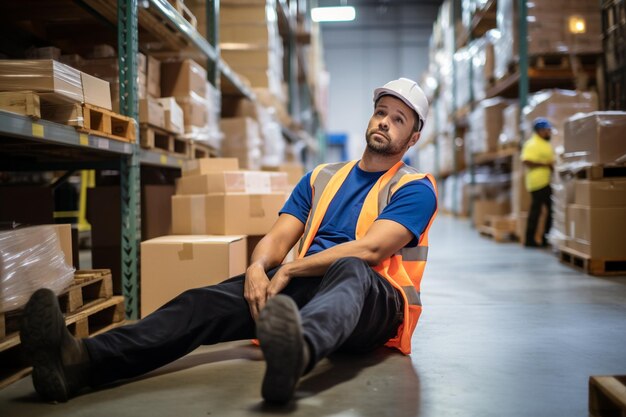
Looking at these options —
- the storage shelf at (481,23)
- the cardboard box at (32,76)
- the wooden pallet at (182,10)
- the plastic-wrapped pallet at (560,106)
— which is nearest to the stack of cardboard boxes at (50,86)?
the cardboard box at (32,76)

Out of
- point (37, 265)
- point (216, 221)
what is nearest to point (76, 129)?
point (37, 265)

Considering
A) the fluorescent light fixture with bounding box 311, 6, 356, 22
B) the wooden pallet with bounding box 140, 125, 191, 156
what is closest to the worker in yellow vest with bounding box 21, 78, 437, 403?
the wooden pallet with bounding box 140, 125, 191, 156

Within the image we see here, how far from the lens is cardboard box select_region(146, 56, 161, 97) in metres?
4.44

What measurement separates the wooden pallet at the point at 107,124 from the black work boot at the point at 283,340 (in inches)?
66.3

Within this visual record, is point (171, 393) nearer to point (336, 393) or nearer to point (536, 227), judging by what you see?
point (336, 393)

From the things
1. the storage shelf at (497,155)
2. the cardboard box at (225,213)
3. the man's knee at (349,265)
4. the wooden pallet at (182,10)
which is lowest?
the man's knee at (349,265)

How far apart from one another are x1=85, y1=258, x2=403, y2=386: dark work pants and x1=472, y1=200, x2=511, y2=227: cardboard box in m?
8.38

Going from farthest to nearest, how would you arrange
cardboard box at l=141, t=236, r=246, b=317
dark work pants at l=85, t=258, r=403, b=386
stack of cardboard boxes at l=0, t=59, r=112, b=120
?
cardboard box at l=141, t=236, r=246, b=317, stack of cardboard boxes at l=0, t=59, r=112, b=120, dark work pants at l=85, t=258, r=403, b=386

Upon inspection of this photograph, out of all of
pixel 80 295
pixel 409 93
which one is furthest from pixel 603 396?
pixel 80 295

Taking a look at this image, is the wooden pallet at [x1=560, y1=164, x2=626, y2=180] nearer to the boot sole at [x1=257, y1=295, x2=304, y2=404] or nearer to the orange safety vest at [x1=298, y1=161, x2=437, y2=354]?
the orange safety vest at [x1=298, y1=161, x2=437, y2=354]

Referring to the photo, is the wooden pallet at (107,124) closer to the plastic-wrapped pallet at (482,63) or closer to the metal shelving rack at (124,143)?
the metal shelving rack at (124,143)

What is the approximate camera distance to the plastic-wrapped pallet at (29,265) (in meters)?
2.42

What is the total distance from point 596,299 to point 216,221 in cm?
266

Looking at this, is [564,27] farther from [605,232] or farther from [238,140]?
[238,140]
